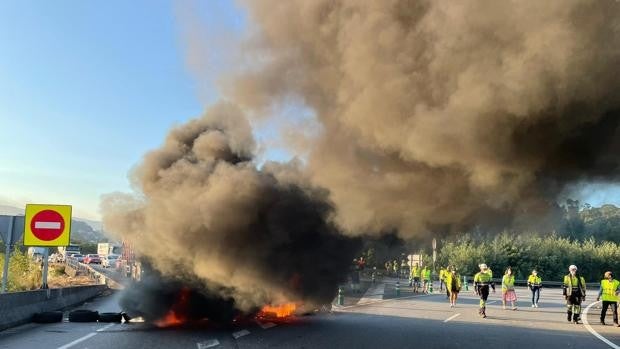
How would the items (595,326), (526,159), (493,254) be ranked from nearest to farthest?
(526,159) → (595,326) → (493,254)

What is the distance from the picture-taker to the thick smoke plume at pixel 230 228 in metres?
12.3

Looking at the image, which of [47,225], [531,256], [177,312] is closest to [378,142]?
[177,312]

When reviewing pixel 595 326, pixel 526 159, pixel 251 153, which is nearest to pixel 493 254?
pixel 595 326

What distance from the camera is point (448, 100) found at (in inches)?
324

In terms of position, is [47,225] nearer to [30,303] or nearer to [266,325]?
[30,303]

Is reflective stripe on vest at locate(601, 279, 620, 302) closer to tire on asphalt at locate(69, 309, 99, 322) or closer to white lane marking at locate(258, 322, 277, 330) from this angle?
white lane marking at locate(258, 322, 277, 330)

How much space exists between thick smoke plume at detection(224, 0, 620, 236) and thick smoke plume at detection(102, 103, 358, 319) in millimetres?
1501

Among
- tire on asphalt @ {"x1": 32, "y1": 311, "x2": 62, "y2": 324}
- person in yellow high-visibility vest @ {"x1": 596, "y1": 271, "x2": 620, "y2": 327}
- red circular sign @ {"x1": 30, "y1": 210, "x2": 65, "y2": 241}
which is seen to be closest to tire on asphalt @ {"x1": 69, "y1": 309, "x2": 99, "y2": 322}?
tire on asphalt @ {"x1": 32, "y1": 311, "x2": 62, "y2": 324}

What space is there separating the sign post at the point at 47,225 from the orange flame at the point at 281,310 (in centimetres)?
557

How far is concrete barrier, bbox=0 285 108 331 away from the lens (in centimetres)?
1216

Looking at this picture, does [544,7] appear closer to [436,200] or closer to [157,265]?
[436,200]

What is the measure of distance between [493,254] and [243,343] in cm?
5208

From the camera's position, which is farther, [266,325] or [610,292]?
[610,292]

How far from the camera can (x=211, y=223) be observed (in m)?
12.2
